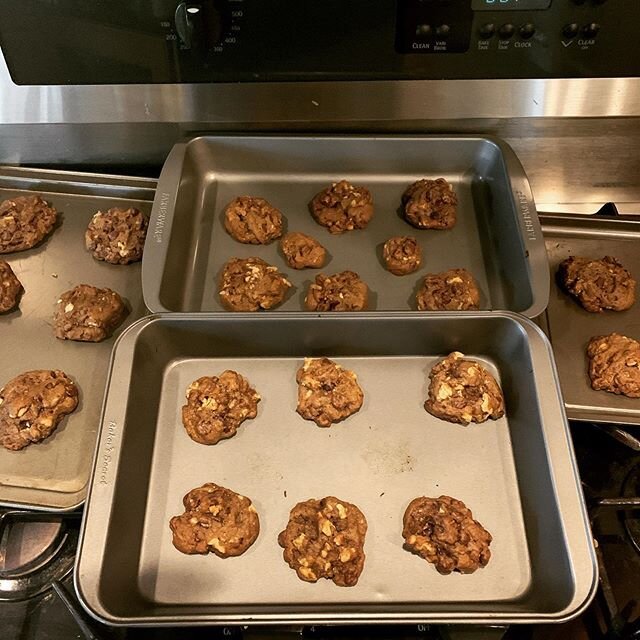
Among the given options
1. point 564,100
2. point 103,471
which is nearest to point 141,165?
point 103,471

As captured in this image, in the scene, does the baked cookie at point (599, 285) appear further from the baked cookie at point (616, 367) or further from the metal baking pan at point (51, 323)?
the metal baking pan at point (51, 323)

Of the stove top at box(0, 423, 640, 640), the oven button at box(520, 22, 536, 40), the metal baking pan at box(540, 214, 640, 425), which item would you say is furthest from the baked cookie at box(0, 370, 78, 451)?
the oven button at box(520, 22, 536, 40)

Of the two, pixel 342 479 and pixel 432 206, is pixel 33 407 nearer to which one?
pixel 342 479

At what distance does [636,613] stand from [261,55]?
1.05 metres

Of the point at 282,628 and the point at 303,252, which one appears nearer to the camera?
the point at 282,628

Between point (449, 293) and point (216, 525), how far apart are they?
23.2 inches

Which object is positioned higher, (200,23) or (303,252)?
(200,23)

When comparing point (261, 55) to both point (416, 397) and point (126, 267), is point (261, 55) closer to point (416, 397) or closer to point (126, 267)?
point (126, 267)

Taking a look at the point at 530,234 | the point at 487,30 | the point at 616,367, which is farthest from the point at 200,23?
the point at 616,367

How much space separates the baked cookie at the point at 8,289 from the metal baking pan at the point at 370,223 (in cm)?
30

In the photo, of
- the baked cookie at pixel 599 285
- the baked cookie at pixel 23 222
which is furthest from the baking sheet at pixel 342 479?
the baked cookie at pixel 23 222

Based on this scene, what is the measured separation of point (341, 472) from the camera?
999 mm

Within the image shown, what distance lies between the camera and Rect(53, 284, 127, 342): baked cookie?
3.63 ft

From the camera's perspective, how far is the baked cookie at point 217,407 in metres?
1.01
